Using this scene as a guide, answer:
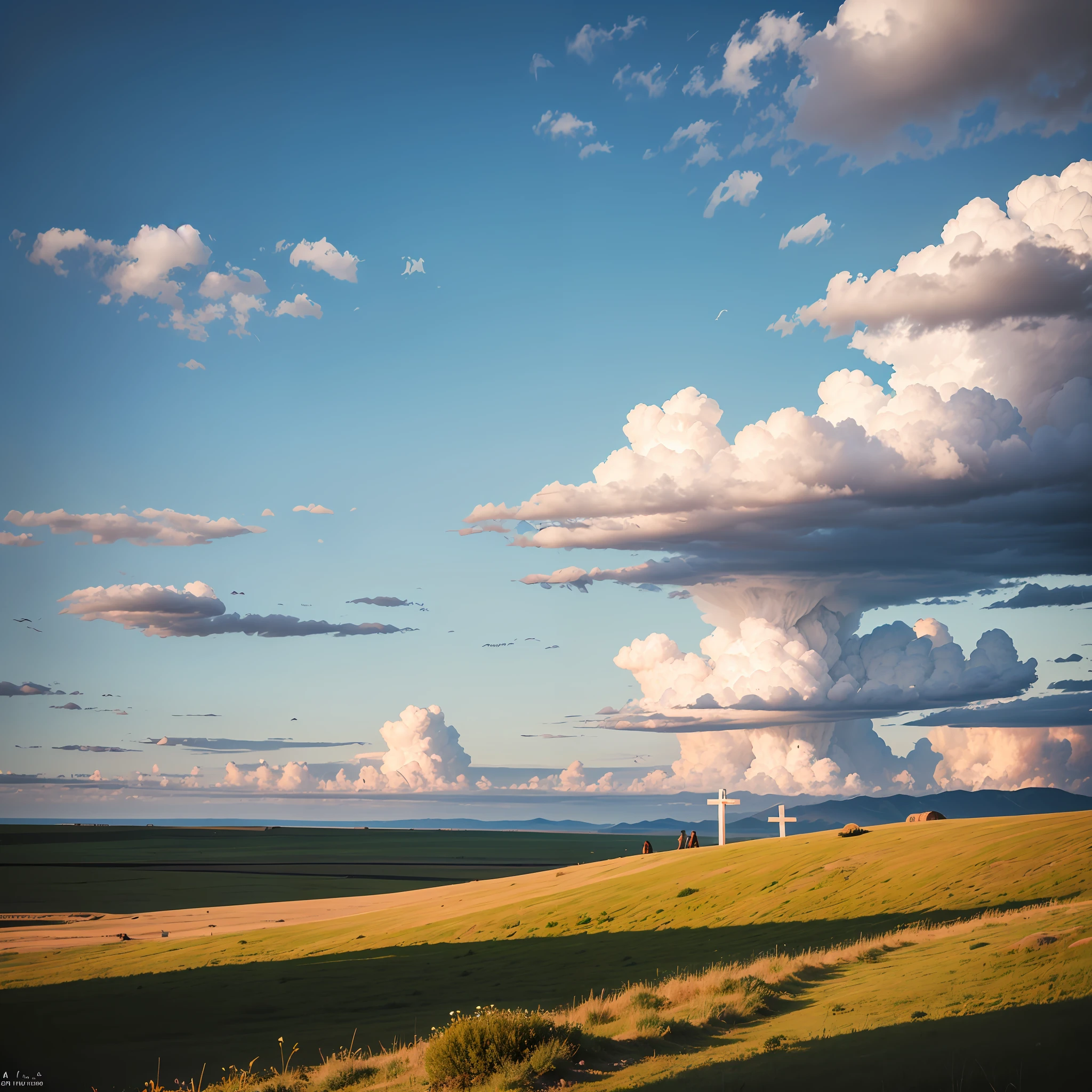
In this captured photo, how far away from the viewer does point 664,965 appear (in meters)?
28.8

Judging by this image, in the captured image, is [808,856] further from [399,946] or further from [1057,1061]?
[1057,1061]

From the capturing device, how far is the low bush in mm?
13477

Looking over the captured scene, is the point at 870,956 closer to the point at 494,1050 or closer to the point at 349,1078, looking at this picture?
the point at 494,1050

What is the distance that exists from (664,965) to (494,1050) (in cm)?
1664

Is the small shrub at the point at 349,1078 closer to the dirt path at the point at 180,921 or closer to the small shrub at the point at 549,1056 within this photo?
the small shrub at the point at 549,1056

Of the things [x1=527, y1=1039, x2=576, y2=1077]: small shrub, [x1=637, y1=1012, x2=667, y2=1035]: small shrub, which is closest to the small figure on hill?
[x1=637, y1=1012, x2=667, y2=1035]: small shrub

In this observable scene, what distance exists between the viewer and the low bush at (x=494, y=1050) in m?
13.5

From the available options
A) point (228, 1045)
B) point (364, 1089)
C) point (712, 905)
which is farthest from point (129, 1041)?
point (712, 905)

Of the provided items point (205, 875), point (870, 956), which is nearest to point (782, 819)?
point (870, 956)

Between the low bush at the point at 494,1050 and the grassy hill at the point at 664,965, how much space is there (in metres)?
1.30

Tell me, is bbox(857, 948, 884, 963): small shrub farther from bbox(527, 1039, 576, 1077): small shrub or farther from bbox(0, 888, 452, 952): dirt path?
bbox(0, 888, 452, 952): dirt path

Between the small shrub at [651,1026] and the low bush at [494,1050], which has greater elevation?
the low bush at [494,1050]

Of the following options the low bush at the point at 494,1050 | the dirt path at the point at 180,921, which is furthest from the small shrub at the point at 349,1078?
the dirt path at the point at 180,921

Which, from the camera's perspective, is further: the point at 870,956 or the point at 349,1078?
the point at 870,956
